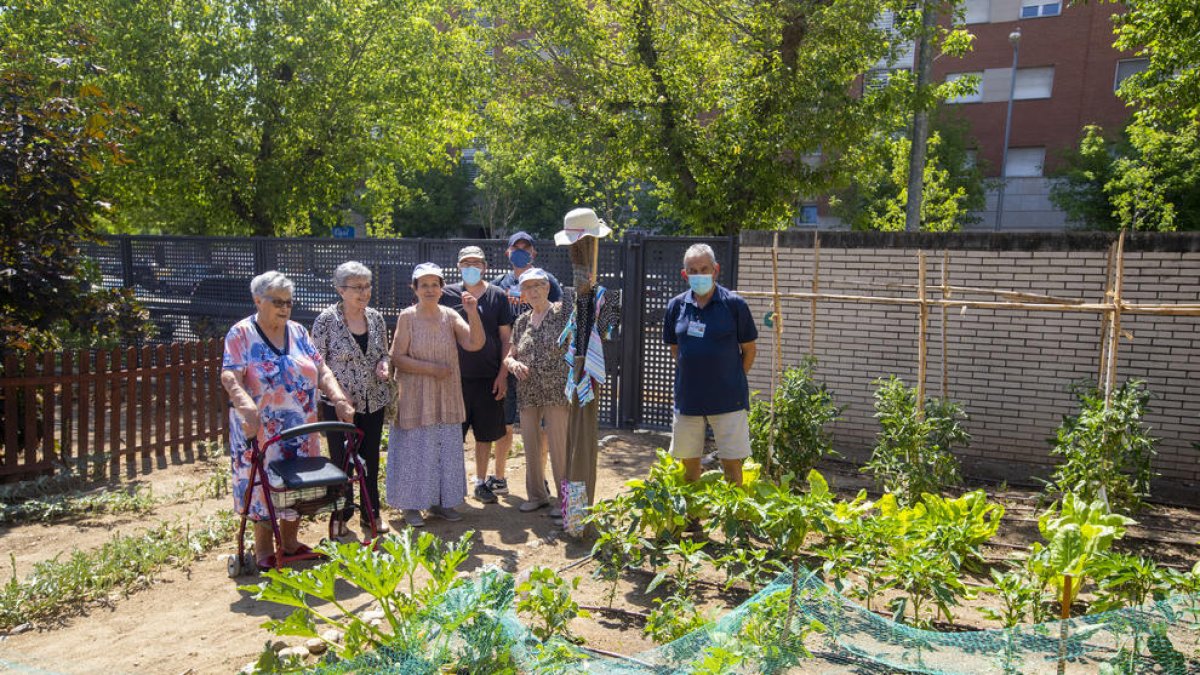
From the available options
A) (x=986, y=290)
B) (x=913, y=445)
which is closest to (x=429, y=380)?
(x=913, y=445)

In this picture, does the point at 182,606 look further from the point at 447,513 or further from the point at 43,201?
the point at 43,201

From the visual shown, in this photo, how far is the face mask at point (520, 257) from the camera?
6.61 meters

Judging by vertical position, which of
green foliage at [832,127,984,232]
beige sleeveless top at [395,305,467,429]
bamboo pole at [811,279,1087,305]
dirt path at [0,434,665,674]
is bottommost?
dirt path at [0,434,665,674]

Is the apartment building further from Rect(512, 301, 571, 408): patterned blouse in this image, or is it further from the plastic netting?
the plastic netting

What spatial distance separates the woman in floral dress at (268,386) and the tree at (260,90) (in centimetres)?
940

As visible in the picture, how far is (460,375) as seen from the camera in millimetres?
6027

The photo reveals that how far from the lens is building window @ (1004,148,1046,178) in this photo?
2986cm

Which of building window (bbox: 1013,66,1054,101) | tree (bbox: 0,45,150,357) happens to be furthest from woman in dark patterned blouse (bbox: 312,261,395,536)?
building window (bbox: 1013,66,1054,101)

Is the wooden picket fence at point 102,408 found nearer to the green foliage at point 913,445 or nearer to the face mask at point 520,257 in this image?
the face mask at point 520,257

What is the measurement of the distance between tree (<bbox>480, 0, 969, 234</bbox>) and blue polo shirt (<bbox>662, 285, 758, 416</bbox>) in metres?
5.34

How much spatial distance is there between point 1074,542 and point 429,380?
153 inches

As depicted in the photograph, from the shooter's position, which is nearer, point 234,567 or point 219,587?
point 219,587

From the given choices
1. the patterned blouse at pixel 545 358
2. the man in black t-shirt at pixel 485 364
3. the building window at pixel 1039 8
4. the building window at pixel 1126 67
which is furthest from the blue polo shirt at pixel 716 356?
the building window at pixel 1039 8

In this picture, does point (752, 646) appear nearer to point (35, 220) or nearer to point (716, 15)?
point (35, 220)
